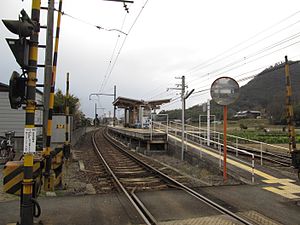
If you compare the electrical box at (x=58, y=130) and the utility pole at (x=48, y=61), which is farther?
the electrical box at (x=58, y=130)

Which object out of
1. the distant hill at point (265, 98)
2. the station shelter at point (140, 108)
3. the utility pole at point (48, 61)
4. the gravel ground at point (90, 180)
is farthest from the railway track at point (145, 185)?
the distant hill at point (265, 98)

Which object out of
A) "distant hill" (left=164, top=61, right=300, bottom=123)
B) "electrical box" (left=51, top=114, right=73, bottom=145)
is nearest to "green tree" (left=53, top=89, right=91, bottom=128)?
"electrical box" (left=51, top=114, right=73, bottom=145)

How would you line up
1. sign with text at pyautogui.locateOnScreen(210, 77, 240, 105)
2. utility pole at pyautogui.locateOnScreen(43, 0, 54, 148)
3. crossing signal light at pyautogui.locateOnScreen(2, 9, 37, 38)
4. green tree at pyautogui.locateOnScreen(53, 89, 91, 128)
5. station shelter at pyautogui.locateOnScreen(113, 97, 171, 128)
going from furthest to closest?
station shelter at pyautogui.locateOnScreen(113, 97, 171, 128) < green tree at pyautogui.locateOnScreen(53, 89, 91, 128) < sign with text at pyautogui.locateOnScreen(210, 77, 240, 105) < utility pole at pyautogui.locateOnScreen(43, 0, 54, 148) < crossing signal light at pyautogui.locateOnScreen(2, 9, 37, 38)

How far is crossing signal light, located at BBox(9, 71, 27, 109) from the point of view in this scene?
471cm

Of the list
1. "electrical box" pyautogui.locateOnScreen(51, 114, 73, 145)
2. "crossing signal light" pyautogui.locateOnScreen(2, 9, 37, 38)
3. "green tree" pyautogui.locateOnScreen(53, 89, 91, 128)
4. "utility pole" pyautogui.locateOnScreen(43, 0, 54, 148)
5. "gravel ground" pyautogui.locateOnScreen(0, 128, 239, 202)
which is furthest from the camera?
"green tree" pyautogui.locateOnScreen(53, 89, 91, 128)

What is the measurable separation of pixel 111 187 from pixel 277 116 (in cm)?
6004

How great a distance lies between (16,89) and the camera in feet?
15.6

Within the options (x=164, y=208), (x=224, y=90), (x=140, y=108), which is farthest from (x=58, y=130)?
(x=140, y=108)

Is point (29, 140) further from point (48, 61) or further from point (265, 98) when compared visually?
point (265, 98)

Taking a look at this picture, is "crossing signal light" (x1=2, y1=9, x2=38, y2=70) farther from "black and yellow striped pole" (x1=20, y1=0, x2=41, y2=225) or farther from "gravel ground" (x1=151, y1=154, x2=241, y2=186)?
"gravel ground" (x1=151, y1=154, x2=241, y2=186)

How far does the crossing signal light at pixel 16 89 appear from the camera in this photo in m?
4.71

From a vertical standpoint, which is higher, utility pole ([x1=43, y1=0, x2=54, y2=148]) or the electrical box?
utility pole ([x1=43, y1=0, x2=54, y2=148])

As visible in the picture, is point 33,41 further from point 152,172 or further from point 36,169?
point 152,172

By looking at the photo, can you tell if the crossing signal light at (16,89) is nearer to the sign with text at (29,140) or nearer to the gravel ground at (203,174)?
the sign with text at (29,140)
